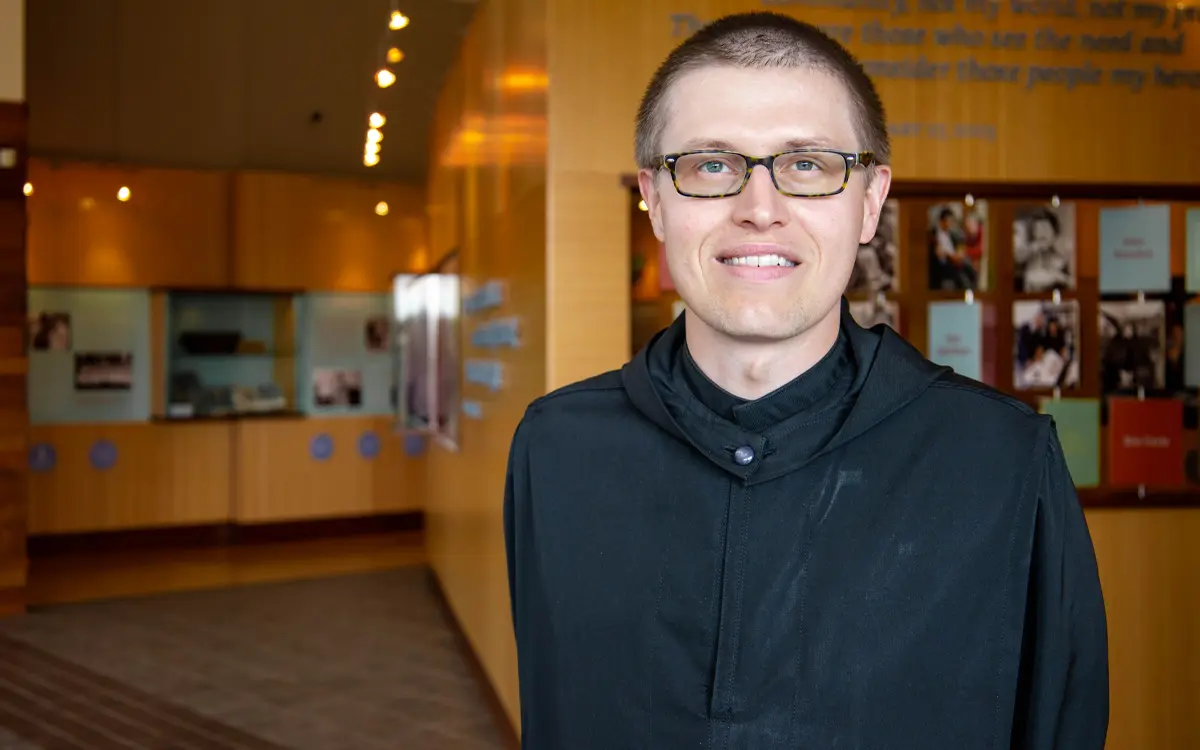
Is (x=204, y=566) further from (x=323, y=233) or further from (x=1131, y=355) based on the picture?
(x=1131, y=355)

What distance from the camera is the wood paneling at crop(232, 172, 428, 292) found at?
9609 millimetres

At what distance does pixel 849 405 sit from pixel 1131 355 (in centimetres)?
309

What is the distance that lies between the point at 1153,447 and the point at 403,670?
3.95 m

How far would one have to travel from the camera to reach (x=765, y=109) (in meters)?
1.09

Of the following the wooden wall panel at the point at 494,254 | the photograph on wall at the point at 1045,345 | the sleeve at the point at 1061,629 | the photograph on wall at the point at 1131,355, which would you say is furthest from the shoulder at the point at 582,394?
the photograph on wall at the point at 1131,355

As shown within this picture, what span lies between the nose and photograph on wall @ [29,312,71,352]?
9.42 metres

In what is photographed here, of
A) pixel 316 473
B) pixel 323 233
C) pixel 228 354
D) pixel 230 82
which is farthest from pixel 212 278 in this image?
pixel 316 473

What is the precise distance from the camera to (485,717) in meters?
4.89

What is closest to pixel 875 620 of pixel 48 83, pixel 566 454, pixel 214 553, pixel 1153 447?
pixel 566 454

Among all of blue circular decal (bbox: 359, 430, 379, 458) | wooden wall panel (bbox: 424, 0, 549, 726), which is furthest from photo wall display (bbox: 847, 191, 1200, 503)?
blue circular decal (bbox: 359, 430, 379, 458)

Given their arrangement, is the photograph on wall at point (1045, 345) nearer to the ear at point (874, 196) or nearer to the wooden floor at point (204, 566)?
the ear at point (874, 196)

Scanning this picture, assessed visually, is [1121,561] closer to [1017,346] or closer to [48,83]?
[1017,346]


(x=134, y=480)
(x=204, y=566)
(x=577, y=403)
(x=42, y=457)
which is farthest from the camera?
(x=134, y=480)

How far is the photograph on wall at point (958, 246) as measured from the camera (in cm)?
370
